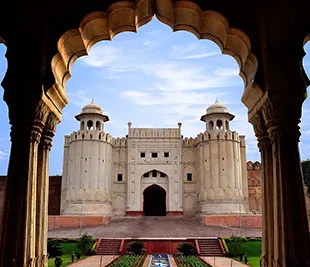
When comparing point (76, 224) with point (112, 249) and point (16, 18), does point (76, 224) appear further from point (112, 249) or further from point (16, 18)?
point (16, 18)

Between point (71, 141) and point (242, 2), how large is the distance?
30.2 m

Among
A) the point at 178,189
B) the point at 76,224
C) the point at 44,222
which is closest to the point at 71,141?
the point at 76,224

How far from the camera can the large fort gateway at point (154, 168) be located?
3222 cm

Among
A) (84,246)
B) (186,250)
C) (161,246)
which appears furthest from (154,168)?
(186,250)

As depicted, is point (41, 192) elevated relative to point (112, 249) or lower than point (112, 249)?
elevated

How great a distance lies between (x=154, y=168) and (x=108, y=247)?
15.4m

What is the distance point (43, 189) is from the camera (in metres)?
4.62

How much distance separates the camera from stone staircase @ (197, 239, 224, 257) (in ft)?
60.1

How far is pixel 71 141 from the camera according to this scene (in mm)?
33562

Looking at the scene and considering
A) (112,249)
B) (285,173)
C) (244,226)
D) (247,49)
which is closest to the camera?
(285,173)

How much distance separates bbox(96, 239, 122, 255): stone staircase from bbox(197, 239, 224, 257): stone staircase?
13.7 ft

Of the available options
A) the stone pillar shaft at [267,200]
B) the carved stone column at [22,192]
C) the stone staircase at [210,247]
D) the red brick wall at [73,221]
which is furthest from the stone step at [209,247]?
the carved stone column at [22,192]

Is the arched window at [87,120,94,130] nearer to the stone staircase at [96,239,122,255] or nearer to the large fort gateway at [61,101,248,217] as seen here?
the large fort gateway at [61,101,248,217]

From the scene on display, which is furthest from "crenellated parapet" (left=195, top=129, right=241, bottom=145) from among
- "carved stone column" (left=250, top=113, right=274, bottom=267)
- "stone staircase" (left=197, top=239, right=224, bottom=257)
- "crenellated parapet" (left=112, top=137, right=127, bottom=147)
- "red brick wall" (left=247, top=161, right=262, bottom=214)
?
"carved stone column" (left=250, top=113, right=274, bottom=267)
